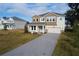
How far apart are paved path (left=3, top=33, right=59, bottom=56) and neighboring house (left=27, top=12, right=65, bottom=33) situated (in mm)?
97

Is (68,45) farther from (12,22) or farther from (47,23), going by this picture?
(12,22)

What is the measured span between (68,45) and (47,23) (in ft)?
1.52

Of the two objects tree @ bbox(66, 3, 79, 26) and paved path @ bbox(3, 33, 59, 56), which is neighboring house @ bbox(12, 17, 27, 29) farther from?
tree @ bbox(66, 3, 79, 26)

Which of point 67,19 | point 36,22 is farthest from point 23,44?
point 67,19

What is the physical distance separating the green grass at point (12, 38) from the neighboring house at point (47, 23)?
4.4 inches

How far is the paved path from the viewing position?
467 cm

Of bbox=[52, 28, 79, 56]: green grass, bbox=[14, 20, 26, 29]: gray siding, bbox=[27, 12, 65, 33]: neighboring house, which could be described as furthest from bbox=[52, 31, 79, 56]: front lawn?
bbox=[14, 20, 26, 29]: gray siding

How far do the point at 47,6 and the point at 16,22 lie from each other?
52 cm

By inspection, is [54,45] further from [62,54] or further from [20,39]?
[20,39]

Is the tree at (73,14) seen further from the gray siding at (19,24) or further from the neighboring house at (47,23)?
the gray siding at (19,24)

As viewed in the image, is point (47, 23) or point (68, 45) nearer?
point (68, 45)

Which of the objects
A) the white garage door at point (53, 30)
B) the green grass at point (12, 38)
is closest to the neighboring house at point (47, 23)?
the white garage door at point (53, 30)

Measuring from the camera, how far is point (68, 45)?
15.4ft

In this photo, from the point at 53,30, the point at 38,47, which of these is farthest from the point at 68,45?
the point at 38,47
